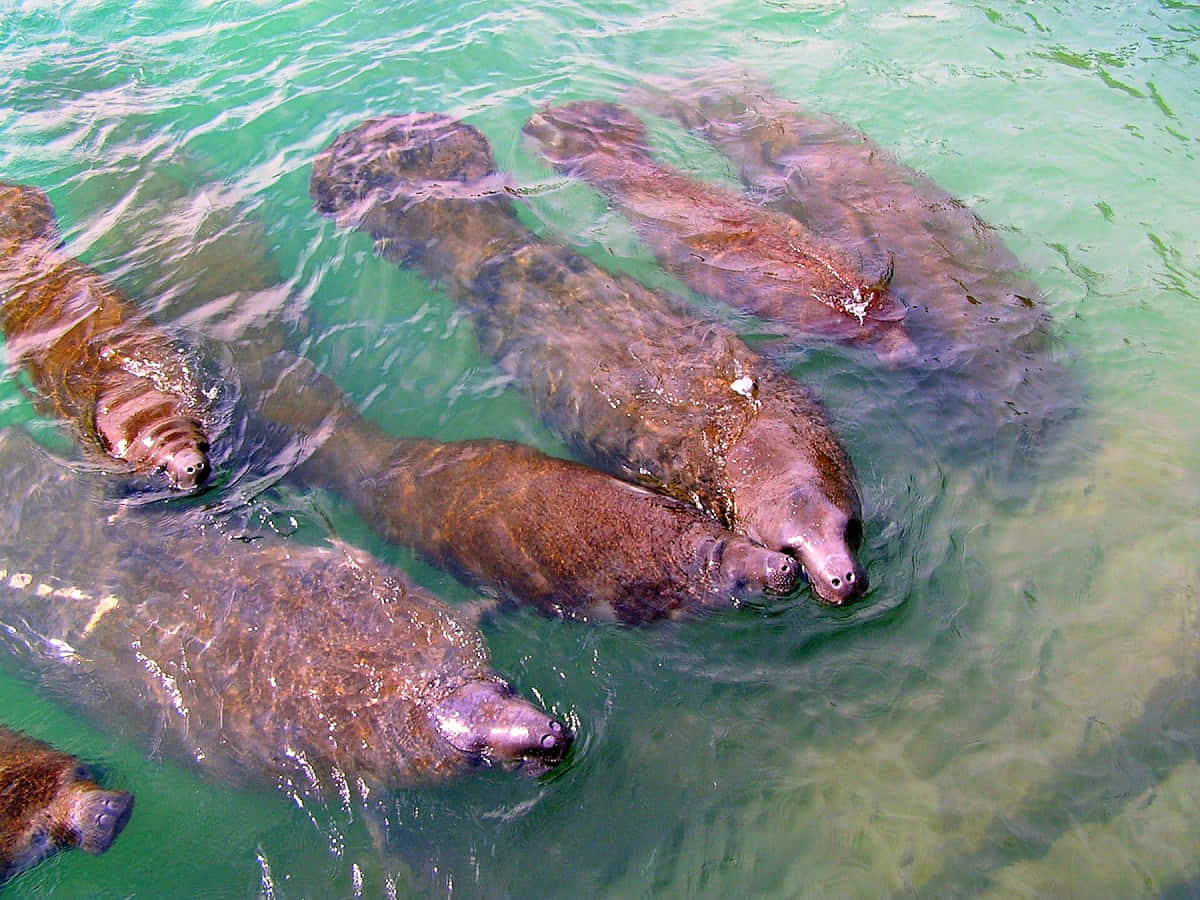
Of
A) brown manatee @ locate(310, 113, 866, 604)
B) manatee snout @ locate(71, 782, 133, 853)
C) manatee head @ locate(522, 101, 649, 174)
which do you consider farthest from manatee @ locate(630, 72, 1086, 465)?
manatee snout @ locate(71, 782, 133, 853)

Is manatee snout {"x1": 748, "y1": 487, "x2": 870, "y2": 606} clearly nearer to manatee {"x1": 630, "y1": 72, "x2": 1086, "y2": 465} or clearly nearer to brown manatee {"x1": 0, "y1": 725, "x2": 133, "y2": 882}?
manatee {"x1": 630, "y1": 72, "x2": 1086, "y2": 465}

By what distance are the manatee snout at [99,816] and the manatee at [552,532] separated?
8.40 feet

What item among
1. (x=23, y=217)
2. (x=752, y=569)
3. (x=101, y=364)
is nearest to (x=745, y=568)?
(x=752, y=569)

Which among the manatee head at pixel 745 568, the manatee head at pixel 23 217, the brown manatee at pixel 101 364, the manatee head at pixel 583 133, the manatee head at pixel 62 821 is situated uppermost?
the manatee head at pixel 583 133

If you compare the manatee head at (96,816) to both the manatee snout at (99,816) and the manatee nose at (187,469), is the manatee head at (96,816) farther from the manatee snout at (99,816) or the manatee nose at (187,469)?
the manatee nose at (187,469)

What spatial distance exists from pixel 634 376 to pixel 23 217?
801 centimetres

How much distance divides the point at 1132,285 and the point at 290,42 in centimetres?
1259

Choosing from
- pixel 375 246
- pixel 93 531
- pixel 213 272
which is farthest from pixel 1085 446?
pixel 213 272

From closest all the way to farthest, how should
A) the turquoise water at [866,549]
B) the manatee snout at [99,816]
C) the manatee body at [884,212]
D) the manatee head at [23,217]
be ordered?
the turquoise water at [866,549] → the manatee snout at [99,816] → the manatee body at [884,212] → the manatee head at [23,217]

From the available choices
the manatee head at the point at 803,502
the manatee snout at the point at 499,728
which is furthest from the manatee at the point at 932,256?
the manatee snout at the point at 499,728

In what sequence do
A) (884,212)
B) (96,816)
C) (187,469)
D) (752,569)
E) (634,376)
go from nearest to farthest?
(96,816)
(752,569)
(187,469)
(634,376)
(884,212)

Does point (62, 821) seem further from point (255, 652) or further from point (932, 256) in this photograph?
point (932, 256)

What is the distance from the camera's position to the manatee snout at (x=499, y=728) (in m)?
5.08

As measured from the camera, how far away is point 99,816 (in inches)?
212
